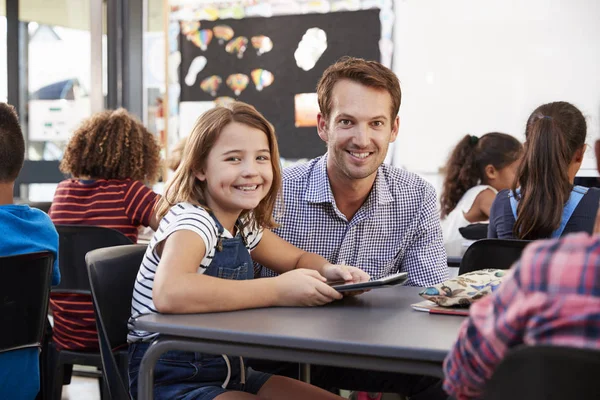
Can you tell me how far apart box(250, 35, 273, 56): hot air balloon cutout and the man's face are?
3107mm

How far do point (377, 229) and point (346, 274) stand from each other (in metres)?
0.45

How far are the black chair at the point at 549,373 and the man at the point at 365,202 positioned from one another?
1.26 meters

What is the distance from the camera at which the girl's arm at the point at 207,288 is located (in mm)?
1431

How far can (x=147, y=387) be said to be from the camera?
4.55 feet

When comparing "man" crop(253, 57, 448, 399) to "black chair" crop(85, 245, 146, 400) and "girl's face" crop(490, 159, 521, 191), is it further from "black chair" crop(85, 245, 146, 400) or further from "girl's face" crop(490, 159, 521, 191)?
"girl's face" crop(490, 159, 521, 191)

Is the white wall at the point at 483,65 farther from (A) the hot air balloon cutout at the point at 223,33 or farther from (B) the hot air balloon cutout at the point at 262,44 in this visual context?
(A) the hot air balloon cutout at the point at 223,33

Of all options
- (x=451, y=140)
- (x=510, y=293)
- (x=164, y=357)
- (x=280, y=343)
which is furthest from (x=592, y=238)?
(x=451, y=140)

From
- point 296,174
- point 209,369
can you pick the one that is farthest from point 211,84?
point 209,369

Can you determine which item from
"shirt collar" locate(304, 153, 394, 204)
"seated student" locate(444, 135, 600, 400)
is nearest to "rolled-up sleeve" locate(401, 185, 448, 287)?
"shirt collar" locate(304, 153, 394, 204)

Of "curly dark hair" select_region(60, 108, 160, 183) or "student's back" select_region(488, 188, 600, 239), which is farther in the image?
"curly dark hair" select_region(60, 108, 160, 183)

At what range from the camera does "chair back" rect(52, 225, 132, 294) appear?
8.27ft

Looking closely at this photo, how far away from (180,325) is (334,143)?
38.9 inches

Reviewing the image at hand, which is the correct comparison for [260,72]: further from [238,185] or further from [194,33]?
[238,185]

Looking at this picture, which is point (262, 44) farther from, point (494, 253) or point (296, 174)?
point (494, 253)
